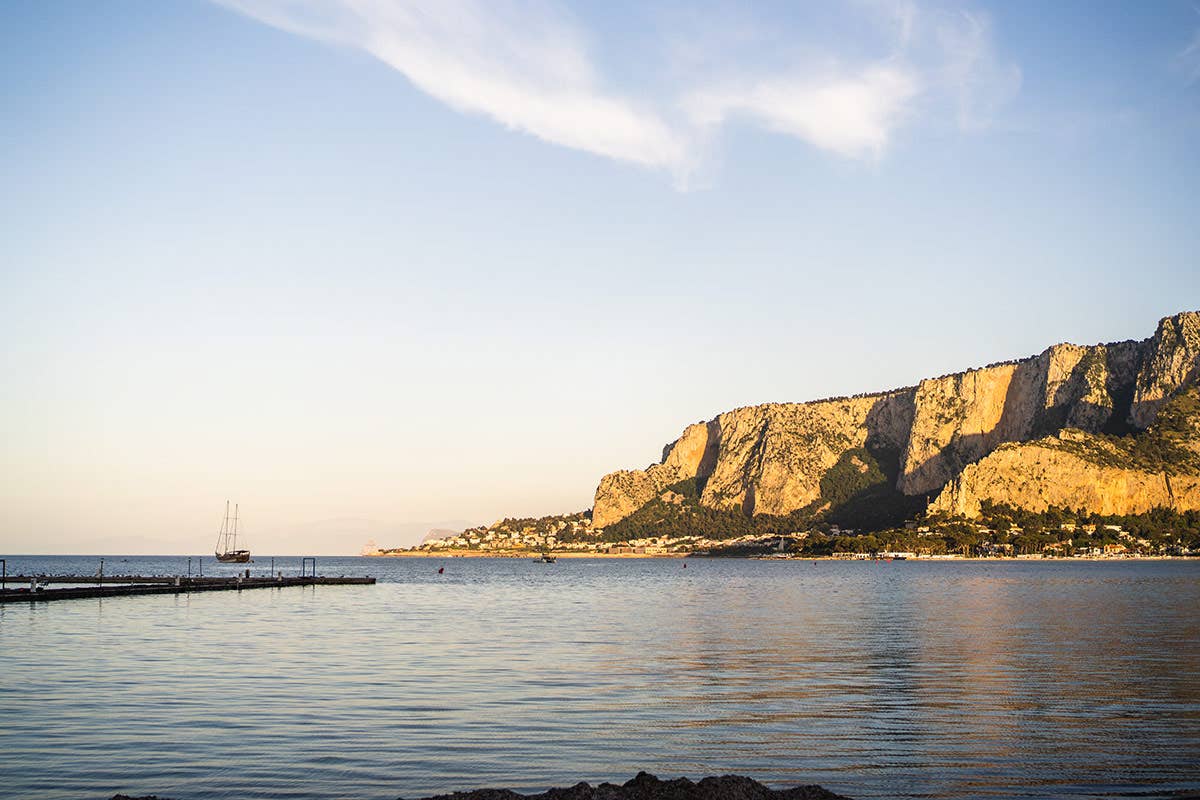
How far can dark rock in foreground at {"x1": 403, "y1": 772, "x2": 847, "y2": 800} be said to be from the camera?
45.9 feet

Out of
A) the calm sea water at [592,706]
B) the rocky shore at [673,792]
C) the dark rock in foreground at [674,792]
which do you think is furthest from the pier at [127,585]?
the dark rock in foreground at [674,792]

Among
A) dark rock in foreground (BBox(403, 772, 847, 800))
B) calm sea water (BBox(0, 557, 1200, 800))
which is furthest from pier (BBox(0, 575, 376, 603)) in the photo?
dark rock in foreground (BBox(403, 772, 847, 800))

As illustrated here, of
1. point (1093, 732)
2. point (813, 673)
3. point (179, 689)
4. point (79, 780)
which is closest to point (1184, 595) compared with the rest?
point (813, 673)

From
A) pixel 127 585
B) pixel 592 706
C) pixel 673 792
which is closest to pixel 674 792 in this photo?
pixel 673 792

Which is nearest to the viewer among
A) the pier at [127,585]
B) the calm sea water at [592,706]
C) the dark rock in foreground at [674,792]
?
the dark rock in foreground at [674,792]

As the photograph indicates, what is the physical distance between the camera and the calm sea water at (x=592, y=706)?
19375 millimetres

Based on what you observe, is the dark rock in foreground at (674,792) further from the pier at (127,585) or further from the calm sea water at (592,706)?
the pier at (127,585)

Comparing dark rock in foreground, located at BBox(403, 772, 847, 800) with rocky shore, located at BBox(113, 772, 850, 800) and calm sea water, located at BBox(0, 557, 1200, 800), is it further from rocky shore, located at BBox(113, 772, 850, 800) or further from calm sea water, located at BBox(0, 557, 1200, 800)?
calm sea water, located at BBox(0, 557, 1200, 800)

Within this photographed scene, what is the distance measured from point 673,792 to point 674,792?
1 cm

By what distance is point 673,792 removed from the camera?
14.2 m

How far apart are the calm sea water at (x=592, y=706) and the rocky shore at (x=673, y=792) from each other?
12.3 feet

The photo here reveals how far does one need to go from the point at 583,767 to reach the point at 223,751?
7.50 meters

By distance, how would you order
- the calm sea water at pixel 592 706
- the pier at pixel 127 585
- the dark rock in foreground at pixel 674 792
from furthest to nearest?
the pier at pixel 127 585 → the calm sea water at pixel 592 706 → the dark rock in foreground at pixel 674 792

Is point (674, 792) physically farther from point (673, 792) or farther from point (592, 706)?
point (592, 706)
